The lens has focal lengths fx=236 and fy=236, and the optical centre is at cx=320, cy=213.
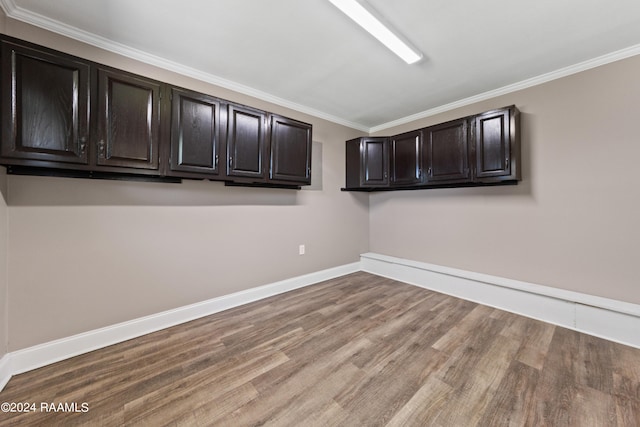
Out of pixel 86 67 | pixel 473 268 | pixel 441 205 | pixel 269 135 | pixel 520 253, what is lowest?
pixel 473 268

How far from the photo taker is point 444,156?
3086mm

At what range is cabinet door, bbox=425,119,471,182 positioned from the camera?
2910 mm

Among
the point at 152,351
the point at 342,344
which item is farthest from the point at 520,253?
the point at 152,351

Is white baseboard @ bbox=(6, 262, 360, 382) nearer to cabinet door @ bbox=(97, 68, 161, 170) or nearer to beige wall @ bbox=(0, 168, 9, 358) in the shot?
beige wall @ bbox=(0, 168, 9, 358)

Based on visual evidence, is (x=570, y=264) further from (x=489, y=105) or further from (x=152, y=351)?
(x=152, y=351)

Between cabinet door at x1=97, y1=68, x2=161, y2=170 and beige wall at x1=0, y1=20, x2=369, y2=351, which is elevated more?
cabinet door at x1=97, y1=68, x2=161, y2=170

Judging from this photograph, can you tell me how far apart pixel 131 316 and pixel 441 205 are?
12.8ft

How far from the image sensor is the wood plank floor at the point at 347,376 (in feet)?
4.44

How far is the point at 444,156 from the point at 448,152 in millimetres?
65

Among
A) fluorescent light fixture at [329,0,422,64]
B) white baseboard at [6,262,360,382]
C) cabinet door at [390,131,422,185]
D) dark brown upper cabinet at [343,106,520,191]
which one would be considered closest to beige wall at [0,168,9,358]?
white baseboard at [6,262,360,382]

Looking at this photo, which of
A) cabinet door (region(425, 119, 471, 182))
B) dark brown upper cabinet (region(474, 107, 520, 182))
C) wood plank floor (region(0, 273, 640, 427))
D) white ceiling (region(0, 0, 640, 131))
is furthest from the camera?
cabinet door (region(425, 119, 471, 182))

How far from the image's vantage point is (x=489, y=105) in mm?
3031

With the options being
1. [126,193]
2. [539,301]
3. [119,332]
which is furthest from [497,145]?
[119,332]

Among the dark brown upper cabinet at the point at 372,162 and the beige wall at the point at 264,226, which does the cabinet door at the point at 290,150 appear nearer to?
the beige wall at the point at 264,226
